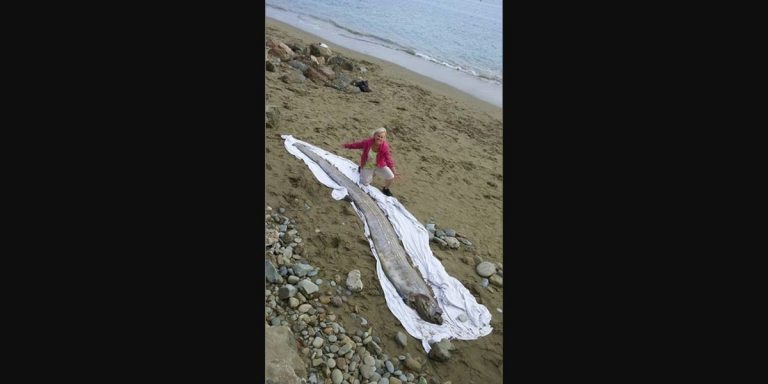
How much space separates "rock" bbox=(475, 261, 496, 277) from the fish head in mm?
595

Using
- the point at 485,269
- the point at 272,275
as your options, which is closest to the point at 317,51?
the point at 485,269

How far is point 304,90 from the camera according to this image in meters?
5.78

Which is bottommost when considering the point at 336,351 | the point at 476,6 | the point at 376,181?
the point at 336,351

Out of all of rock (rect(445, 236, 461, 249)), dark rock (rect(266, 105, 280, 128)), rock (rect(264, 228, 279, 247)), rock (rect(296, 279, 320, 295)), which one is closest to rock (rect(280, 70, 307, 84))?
dark rock (rect(266, 105, 280, 128))

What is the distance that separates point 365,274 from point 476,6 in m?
4.17

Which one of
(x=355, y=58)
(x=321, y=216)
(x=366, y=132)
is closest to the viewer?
(x=321, y=216)

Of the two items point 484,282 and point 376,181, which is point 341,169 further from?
point 484,282

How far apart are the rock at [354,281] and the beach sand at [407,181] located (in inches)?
1.4

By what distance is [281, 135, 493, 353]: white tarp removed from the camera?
286cm

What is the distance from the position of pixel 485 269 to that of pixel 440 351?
2.94 ft

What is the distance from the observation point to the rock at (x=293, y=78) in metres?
5.90

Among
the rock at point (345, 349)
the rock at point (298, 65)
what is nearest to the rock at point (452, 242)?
the rock at point (345, 349)

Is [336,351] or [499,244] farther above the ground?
[499,244]

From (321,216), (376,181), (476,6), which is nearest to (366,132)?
(376,181)
